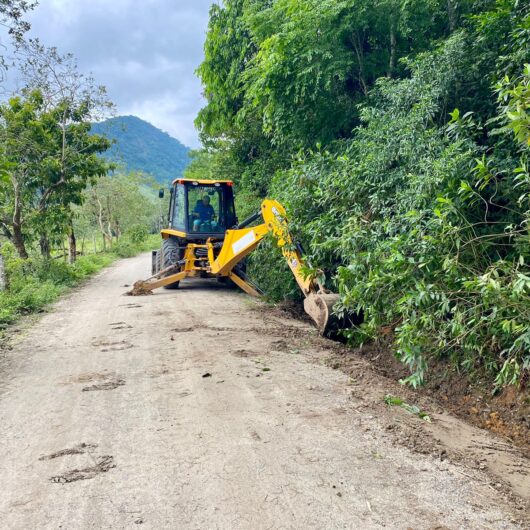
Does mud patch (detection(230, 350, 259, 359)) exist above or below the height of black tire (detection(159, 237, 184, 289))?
below

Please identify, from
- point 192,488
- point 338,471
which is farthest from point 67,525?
point 338,471

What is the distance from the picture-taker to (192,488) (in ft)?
9.47

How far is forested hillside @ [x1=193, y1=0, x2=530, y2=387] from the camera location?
4.12 metres

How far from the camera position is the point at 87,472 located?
310 centimetres

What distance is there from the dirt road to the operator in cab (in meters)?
5.85

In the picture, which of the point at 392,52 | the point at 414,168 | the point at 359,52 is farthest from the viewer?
the point at 359,52

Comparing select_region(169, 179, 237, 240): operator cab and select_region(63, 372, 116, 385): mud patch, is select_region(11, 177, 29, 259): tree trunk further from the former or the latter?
select_region(63, 372, 116, 385): mud patch

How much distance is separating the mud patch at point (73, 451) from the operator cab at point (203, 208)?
8207 millimetres

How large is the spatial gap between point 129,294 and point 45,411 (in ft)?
23.6

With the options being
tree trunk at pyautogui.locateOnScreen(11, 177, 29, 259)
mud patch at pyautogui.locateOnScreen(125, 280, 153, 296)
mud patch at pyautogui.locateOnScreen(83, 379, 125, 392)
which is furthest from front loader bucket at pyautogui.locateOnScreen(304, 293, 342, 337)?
tree trunk at pyautogui.locateOnScreen(11, 177, 29, 259)

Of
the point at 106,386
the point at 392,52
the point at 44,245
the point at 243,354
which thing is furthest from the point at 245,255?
the point at 44,245

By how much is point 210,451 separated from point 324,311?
3271mm

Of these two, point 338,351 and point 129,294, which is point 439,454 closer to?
point 338,351

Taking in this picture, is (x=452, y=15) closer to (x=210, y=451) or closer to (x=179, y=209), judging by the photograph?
(x=179, y=209)
